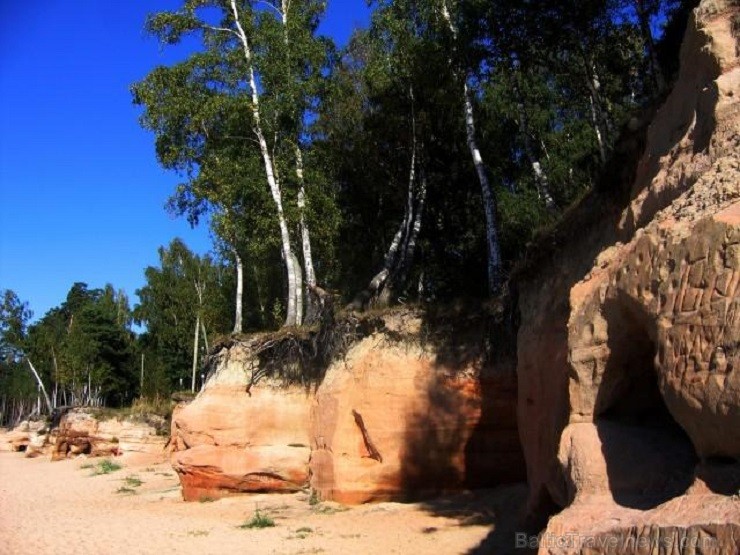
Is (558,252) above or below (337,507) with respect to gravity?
above

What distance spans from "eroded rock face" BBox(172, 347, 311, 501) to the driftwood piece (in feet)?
9.28

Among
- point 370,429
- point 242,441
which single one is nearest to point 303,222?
point 242,441

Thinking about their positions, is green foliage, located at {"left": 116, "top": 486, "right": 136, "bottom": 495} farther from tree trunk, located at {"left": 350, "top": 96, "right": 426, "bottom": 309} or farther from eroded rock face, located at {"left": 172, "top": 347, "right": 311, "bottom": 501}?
tree trunk, located at {"left": 350, "top": 96, "right": 426, "bottom": 309}

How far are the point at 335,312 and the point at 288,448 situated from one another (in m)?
3.72

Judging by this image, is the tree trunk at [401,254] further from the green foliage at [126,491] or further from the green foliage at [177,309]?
the green foliage at [177,309]

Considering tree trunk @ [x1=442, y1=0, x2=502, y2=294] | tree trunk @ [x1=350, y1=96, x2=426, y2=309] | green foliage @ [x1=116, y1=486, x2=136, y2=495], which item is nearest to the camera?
tree trunk @ [x1=442, y1=0, x2=502, y2=294]

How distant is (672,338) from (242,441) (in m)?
14.1

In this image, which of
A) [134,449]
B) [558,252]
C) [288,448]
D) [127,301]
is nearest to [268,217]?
[288,448]

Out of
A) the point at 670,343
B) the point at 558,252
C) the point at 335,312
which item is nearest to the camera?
the point at 670,343

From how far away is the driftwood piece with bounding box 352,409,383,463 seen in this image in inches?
545

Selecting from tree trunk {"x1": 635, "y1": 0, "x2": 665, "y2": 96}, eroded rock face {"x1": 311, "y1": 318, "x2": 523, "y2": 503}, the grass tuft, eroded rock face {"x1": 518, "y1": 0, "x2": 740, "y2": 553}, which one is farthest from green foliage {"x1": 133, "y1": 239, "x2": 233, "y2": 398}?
eroded rock face {"x1": 518, "y1": 0, "x2": 740, "y2": 553}

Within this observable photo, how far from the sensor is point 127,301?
63.4 m

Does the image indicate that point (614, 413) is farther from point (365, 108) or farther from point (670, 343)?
point (365, 108)

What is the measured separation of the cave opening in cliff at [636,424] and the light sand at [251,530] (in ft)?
14.8
